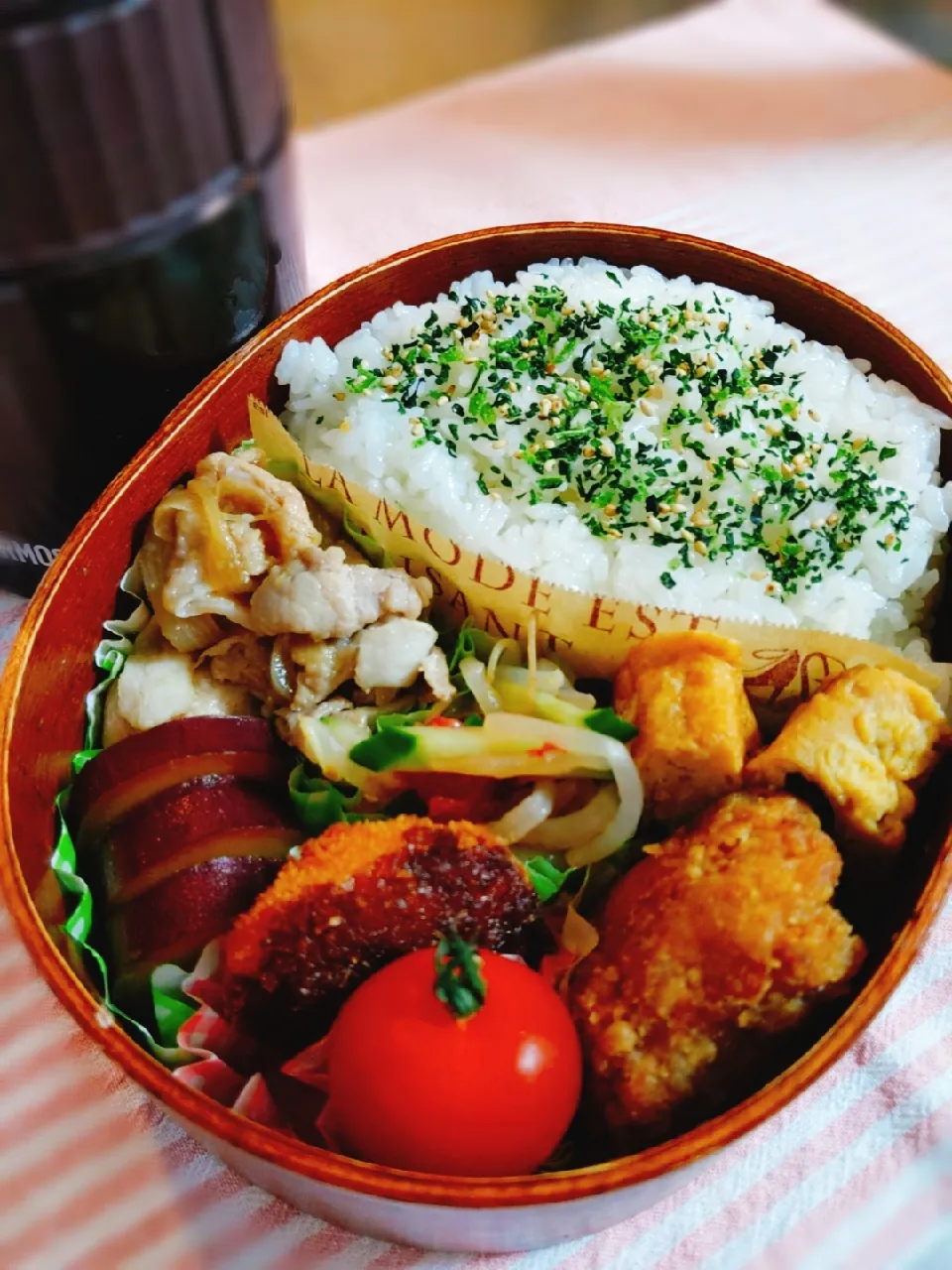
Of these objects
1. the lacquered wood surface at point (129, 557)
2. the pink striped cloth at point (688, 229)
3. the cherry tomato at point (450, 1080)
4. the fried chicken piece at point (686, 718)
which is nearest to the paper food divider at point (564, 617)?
the fried chicken piece at point (686, 718)

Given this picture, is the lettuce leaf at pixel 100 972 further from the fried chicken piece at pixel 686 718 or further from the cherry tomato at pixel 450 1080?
the fried chicken piece at pixel 686 718

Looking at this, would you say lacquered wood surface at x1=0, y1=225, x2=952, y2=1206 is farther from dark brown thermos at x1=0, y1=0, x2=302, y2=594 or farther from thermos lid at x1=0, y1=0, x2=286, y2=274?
thermos lid at x1=0, y1=0, x2=286, y2=274

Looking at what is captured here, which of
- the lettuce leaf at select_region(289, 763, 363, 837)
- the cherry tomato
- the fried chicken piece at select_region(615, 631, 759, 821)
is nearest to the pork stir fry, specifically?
the lettuce leaf at select_region(289, 763, 363, 837)

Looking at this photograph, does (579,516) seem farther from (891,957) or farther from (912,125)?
(912,125)

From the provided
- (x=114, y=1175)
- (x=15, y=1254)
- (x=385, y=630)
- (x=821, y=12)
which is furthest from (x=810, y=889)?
Answer: (x=821, y=12)

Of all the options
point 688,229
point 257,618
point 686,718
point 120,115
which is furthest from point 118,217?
point 688,229

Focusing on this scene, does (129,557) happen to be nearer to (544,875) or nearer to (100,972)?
(100,972)
